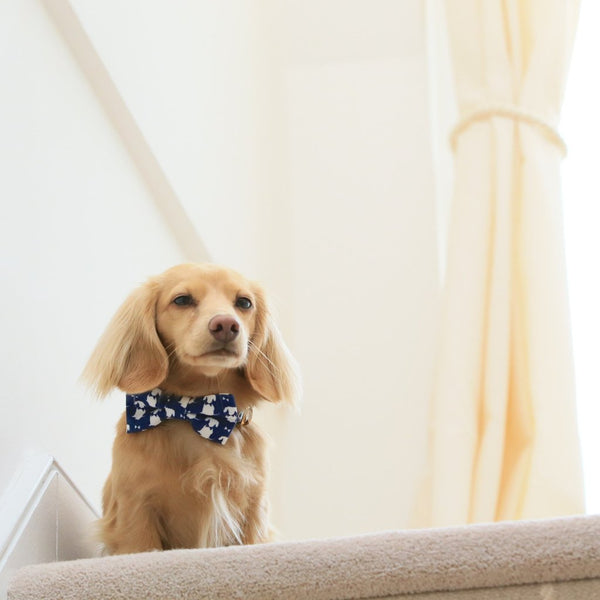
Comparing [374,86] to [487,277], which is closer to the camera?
[487,277]

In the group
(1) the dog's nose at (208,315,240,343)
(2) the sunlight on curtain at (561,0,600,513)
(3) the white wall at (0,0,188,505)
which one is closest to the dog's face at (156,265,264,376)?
(1) the dog's nose at (208,315,240,343)

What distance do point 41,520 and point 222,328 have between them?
314mm

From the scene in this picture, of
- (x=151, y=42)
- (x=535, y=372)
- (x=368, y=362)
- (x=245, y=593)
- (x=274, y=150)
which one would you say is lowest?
(x=245, y=593)

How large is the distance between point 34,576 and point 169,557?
118mm

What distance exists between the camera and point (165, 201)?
1.86 metres

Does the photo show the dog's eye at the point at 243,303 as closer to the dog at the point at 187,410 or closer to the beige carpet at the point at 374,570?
the dog at the point at 187,410

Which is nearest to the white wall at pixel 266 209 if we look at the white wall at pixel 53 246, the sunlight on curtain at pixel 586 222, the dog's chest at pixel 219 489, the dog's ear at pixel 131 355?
the white wall at pixel 53 246

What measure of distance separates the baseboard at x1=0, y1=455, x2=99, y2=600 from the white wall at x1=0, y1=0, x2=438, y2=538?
3 centimetres

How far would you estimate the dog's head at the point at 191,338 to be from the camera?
1.06 m

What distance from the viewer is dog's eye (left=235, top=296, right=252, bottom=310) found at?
116cm

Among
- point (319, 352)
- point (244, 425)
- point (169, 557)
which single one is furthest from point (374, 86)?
point (169, 557)

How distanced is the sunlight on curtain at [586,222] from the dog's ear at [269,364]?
45.1 inches

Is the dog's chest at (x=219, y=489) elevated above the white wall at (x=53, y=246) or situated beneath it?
situated beneath

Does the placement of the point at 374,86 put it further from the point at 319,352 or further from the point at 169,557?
the point at 169,557
